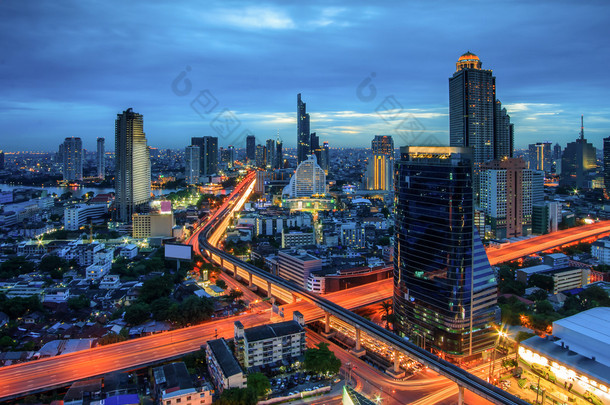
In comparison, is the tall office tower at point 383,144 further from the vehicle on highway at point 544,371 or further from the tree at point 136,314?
the vehicle on highway at point 544,371

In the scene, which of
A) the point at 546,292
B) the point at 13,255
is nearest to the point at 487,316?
the point at 546,292

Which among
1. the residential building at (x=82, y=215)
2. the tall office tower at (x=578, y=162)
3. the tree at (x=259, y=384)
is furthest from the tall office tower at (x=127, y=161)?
the tall office tower at (x=578, y=162)

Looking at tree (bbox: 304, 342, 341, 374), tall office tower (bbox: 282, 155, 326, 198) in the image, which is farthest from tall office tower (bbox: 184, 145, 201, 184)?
tree (bbox: 304, 342, 341, 374)

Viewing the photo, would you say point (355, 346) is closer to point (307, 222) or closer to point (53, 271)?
point (53, 271)

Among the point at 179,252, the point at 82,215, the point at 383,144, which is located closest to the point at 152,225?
the point at 179,252

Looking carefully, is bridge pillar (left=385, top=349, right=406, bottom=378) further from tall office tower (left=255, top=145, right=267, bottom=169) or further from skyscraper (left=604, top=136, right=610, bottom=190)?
tall office tower (left=255, top=145, right=267, bottom=169)
